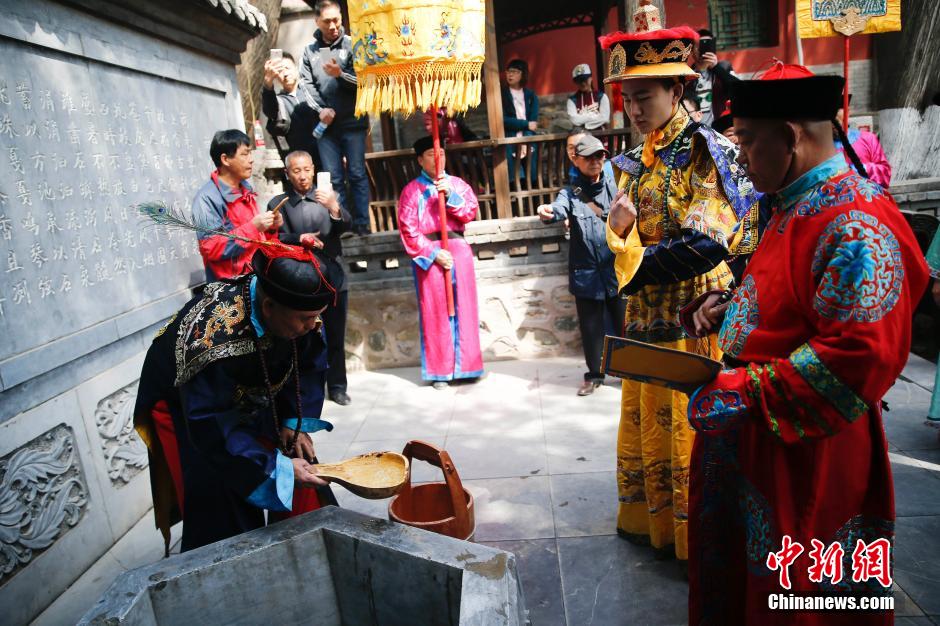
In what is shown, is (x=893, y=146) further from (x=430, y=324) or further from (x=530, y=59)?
Result: (x=430, y=324)

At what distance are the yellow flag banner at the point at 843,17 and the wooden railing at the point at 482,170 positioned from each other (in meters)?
1.87

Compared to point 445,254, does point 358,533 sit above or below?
below

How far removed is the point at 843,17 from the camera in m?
4.99

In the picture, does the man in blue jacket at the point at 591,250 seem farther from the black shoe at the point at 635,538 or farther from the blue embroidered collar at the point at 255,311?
the blue embroidered collar at the point at 255,311

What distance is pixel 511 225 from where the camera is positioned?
6266 millimetres

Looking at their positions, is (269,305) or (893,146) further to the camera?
(893,146)

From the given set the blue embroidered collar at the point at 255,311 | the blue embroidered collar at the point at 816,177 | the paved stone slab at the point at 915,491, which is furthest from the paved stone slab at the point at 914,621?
the blue embroidered collar at the point at 255,311

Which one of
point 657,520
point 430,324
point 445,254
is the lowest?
point 657,520

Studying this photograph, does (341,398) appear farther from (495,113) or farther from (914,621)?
(914,621)

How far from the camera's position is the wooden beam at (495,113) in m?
6.25

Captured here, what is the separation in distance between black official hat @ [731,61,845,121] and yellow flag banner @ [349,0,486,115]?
3.14 metres

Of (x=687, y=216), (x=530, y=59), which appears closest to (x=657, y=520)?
(x=687, y=216)

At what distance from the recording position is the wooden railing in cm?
639

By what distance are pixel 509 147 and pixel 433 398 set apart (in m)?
2.78
